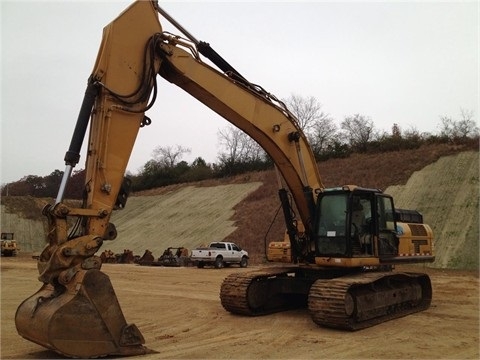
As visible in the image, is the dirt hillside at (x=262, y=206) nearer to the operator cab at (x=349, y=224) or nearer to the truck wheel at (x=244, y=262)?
the truck wheel at (x=244, y=262)

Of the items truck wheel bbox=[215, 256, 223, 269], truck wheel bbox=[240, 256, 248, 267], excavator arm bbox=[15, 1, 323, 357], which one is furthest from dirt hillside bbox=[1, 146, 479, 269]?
excavator arm bbox=[15, 1, 323, 357]

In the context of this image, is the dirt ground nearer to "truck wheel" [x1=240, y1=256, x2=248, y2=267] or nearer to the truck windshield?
the truck windshield

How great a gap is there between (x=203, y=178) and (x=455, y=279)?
42678 millimetres

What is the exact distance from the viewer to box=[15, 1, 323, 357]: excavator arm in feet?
21.0

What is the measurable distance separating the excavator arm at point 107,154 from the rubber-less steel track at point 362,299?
3.51 m

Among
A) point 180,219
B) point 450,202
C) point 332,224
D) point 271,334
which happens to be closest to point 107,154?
point 271,334

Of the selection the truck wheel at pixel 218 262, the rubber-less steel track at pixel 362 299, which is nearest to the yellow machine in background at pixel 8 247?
the truck wheel at pixel 218 262

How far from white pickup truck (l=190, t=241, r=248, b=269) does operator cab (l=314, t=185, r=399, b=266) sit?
18786mm

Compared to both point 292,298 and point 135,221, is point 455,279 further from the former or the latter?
point 135,221

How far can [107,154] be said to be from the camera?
24.4 feet

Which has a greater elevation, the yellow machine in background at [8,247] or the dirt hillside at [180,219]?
the dirt hillside at [180,219]

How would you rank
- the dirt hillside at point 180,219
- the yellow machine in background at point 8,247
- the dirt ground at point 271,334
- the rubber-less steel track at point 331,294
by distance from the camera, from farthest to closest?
the yellow machine in background at point 8,247 → the dirt hillside at point 180,219 → the rubber-less steel track at point 331,294 → the dirt ground at point 271,334

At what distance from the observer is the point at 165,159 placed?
92000mm

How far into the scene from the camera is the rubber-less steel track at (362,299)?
29.5ft
